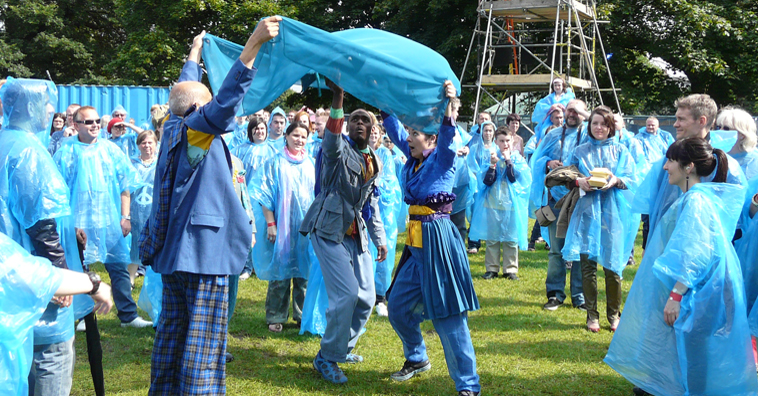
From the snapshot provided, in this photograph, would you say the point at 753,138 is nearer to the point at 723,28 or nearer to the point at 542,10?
the point at 542,10

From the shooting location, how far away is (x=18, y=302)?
235 centimetres

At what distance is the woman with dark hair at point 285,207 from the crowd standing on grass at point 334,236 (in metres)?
0.01

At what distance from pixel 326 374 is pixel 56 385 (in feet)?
6.29

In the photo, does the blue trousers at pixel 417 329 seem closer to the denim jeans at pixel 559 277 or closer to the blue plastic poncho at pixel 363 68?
the blue plastic poncho at pixel 363 68

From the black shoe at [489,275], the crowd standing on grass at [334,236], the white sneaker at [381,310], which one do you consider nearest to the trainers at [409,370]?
the crowd standing on grass at [334,236]

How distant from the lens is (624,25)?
22141 millimetres

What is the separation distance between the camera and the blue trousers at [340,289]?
4.53 meters

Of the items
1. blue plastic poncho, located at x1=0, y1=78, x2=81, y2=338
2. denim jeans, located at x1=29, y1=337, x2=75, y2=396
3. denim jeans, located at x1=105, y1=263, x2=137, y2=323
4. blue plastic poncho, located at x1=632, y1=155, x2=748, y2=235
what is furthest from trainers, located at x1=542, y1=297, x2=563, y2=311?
denim jeans, located at x1=29, y1=337, x2=75, y2=396

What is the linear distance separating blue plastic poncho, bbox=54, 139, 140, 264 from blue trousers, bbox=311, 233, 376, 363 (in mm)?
2116

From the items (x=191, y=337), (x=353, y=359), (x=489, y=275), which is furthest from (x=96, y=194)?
(x=489, y=275)

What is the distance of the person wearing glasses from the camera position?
5.61m

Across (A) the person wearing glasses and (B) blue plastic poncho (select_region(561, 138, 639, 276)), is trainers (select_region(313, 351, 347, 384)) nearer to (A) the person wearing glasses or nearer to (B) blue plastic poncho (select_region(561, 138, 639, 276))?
(A) the person wearing glasses

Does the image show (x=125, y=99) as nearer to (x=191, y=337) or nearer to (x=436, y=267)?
(x=436, y=267)

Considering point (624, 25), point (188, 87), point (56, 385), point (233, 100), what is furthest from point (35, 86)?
point (624, 25)
